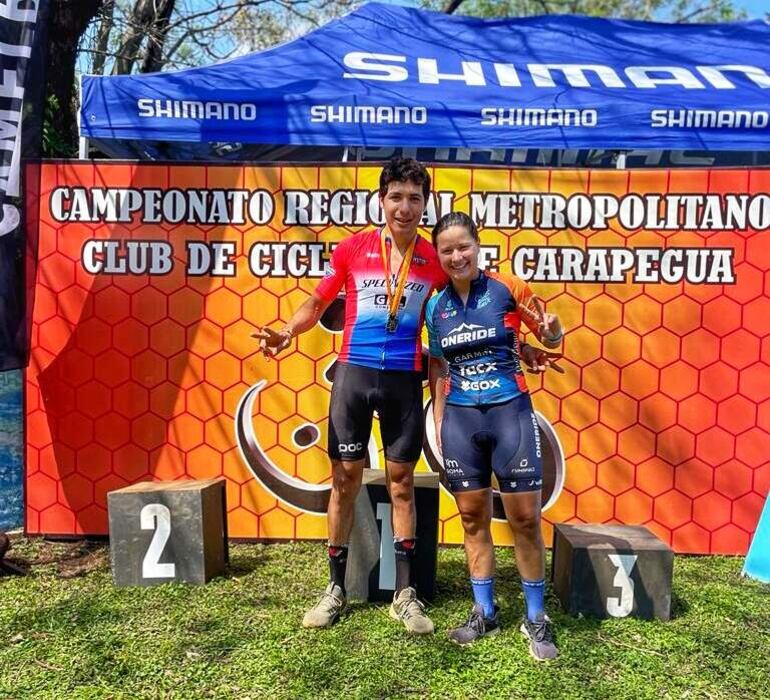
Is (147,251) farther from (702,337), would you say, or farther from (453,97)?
(702,337)

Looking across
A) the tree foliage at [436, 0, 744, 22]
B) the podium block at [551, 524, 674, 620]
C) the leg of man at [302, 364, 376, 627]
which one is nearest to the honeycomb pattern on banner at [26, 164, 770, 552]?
the podium block at [551, 524, 674, 620]

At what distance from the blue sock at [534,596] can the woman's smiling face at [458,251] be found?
1225 millimetres

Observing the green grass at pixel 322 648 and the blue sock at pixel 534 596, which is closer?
the green grass at pixel 322 648

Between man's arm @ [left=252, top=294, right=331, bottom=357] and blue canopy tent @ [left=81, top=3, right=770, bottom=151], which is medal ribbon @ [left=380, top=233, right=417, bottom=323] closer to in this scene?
man's arm @ [left=252, top=294, right=331, bottom=357]

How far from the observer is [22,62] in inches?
131

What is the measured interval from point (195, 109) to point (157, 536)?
2657 mm

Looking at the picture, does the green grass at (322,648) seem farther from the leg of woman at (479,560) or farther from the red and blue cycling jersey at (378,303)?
the red and blue cycling jersey at (378,303)

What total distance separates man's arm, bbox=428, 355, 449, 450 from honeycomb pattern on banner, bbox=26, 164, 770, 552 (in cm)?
107

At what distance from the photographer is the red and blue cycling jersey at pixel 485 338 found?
2.61 m

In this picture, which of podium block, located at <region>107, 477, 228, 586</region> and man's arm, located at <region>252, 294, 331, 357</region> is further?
podium block, located at <region>107, 477, 228, 586</region>

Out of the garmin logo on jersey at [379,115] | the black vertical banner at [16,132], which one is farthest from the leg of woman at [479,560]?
the garmin logo on jersey at [379,115]

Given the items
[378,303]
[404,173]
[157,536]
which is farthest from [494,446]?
[157,536]

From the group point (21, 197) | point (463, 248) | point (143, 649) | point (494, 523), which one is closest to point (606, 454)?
point (494, 523)

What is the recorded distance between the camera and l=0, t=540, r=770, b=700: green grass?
2.42 meters
